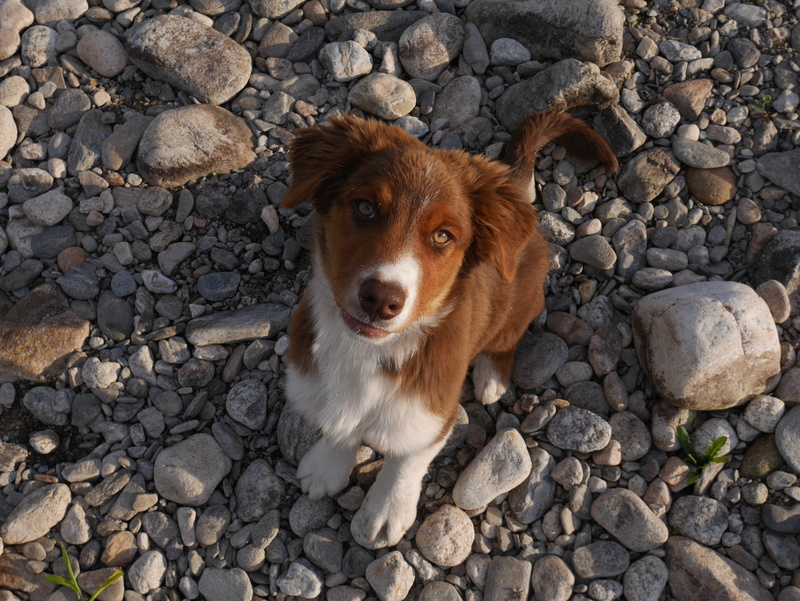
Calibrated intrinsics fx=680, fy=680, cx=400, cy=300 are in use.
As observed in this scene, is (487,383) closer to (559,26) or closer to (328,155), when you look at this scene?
(328,155)

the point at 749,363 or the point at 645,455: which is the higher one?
the point at 749,363

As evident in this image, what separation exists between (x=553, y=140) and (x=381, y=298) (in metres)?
2.58

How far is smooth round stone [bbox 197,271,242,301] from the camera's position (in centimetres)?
453

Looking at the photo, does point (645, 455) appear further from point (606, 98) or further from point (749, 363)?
point (606, 98)

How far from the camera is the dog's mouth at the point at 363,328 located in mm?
2986

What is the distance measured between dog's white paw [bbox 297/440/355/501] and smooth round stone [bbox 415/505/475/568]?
54 cm

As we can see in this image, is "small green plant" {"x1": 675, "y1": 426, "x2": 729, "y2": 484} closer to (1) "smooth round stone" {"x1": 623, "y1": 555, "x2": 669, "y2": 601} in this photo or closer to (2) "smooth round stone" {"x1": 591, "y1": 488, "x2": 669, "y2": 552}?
(2) "smooth round stone" {"x1": 591, "y1": 488, "x2": 669, "y2": 552}

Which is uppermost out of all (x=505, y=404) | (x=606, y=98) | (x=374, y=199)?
(x=374, y=199)

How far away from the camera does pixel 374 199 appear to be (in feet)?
9.84

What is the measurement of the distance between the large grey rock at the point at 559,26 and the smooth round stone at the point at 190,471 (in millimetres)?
3725

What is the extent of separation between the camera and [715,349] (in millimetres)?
3961

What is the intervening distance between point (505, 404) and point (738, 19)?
3588mm

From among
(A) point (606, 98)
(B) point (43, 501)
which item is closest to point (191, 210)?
(B) point (43, 501)

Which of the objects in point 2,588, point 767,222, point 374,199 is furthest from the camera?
point 767,222
